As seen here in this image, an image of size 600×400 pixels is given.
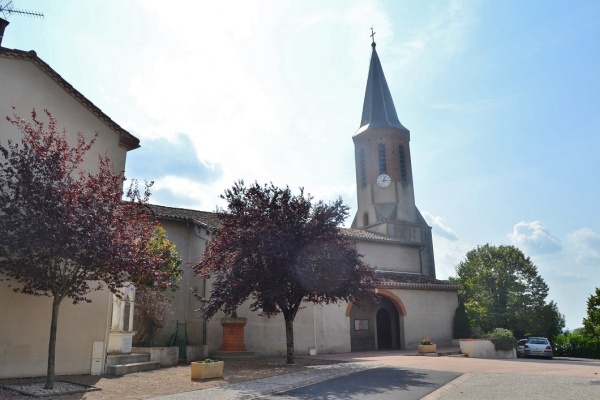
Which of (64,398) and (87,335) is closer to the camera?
(64,398)

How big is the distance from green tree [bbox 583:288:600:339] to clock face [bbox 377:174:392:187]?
16.9 m

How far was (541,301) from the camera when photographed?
39.4 meters

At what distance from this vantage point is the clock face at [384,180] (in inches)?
1558

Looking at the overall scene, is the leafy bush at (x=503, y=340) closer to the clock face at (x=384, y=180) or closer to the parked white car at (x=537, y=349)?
the parked white car at (x=537, y=349)

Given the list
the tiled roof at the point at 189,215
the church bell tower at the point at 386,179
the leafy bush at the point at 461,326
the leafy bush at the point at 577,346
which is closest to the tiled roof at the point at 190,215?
the tiled roof at the point at 189,215

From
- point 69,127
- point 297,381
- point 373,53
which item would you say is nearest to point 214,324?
point 297,381

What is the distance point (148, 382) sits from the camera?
1198cm

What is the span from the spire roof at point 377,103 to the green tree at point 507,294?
15.5 metres

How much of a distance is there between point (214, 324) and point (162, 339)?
97.0 inches

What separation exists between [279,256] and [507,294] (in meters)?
31.9

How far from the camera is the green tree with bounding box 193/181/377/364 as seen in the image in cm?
1584

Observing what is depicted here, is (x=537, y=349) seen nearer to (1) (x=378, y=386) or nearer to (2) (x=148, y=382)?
(1) (x=378, y=386)

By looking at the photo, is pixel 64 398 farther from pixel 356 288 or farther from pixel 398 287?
pixel 398 287

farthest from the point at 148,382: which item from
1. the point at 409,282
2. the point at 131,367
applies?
the point at 409,282
